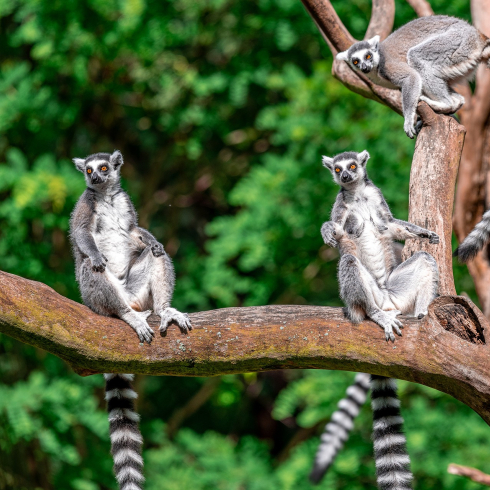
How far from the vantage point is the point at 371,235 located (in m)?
4.27

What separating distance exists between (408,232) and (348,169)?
589 millimetres

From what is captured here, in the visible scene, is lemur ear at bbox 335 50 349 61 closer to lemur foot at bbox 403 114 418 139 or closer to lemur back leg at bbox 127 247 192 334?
lemur foot at bbox 403 114 418 139

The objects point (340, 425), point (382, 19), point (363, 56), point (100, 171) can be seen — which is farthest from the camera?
point (340, 425)

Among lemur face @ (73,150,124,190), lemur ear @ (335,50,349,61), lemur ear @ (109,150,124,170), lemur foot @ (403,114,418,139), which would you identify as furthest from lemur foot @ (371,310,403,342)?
lemur ear @ (335,50,349,61)

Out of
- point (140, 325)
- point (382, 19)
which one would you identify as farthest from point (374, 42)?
point (140, 325)

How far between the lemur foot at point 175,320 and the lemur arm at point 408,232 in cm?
143

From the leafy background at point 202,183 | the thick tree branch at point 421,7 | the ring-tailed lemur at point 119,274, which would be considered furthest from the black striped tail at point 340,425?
the thick tree branch at point 421,7

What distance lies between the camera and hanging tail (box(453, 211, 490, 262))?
A: 407cm

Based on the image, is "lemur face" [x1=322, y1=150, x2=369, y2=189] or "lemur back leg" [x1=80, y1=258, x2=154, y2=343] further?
"lemur face" [x1=322, y1=150, x2=369, y2=189]

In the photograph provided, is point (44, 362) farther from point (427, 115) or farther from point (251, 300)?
point (427, 115)

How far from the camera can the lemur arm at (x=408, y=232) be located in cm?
410

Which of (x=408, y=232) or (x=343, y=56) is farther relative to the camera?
(x=343, y=56)

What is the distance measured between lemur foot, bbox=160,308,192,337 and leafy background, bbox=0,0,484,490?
436cm

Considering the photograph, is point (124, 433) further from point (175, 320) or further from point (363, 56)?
point (363, 56)
